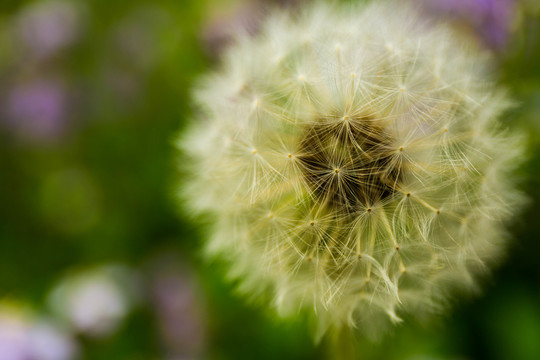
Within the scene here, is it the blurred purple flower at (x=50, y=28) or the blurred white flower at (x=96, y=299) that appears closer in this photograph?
the blurred white flower at (x=96, y=299)

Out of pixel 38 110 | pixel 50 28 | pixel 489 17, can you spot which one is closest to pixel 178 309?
pixel 38 110

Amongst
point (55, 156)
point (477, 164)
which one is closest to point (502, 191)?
point (477, 164)

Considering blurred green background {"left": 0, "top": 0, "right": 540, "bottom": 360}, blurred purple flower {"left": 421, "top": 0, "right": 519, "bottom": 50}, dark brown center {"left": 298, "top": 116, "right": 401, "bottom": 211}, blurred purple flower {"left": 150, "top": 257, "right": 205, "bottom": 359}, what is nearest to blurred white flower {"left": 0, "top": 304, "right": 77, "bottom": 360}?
blurred green background {"left": 0, "top": 0, "right": 540, "bottom": 360}

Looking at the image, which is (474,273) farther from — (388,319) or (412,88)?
(412,88)

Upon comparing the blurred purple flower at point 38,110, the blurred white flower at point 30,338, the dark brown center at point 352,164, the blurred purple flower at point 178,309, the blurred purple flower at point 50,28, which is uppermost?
the blurred purple flower at point 50,28

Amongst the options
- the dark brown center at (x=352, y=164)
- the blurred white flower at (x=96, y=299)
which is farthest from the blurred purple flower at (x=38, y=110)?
the dark brown center at (x=352, y=164)

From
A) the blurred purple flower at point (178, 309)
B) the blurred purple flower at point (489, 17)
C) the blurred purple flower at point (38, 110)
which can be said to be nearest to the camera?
the blurred purple flower at point (489, 17)

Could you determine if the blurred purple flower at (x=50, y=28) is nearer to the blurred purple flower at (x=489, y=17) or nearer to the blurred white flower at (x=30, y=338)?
the blurred white flower at (x=30, y=338)
